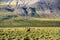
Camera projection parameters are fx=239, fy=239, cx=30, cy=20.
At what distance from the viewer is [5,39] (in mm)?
47906

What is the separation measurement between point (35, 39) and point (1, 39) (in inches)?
280

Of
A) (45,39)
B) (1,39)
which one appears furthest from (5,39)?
(45,39)

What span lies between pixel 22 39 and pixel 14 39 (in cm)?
163

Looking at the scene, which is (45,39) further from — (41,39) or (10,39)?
(10,39)

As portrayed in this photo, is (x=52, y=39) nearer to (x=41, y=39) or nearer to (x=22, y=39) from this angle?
(x=41, y=39)

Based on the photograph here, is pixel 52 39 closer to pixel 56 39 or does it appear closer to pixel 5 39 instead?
pixel 56 39

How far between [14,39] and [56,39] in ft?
28.5

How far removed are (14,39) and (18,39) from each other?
810 mm

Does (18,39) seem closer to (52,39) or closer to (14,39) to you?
(14,39)

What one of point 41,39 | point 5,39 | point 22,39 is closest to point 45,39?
point 41,39

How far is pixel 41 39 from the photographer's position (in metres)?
49.7

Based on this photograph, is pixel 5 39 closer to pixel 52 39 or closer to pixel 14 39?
pixel 14 39

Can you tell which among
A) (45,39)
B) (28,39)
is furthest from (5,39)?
(45,39)

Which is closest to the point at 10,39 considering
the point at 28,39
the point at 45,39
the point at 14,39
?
the point at 14,39
